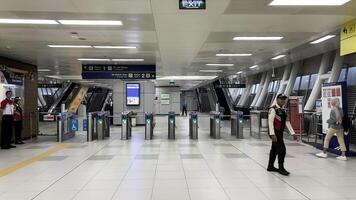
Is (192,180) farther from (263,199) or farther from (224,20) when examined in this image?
(224,20)

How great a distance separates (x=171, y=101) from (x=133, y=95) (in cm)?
1857

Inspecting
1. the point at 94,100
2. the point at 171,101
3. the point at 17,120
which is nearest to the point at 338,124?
the point at 17,120

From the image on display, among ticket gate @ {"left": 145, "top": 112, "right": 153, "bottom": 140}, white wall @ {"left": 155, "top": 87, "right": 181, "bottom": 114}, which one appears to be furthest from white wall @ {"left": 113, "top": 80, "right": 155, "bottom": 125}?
white wall @ {"left": 155, "top": 87, "right": 181, "bottom": 114}

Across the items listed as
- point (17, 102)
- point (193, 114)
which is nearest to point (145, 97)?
point (193, 114)

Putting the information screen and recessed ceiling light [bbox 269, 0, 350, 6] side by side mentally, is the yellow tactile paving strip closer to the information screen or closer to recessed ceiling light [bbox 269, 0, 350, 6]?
recessed ceiling light [bbox 269, 0, 350, 6]

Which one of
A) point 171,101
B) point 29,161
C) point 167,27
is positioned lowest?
point 29,161

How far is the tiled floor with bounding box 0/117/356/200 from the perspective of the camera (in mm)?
5488

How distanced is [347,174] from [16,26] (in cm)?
784

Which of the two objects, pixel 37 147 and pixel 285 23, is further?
pixel 37 147

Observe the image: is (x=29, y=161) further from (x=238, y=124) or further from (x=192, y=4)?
(x=238, y=124)

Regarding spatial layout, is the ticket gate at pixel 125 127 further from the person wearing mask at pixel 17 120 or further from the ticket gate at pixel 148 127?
the person wearing mask at pixel 17 120

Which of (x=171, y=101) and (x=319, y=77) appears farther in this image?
(x=171, y=101)

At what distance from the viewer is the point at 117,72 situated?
15.7m

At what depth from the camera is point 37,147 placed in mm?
11555
